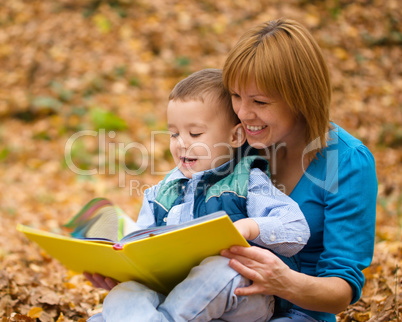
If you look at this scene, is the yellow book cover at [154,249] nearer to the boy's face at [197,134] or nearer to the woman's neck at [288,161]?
the boy's face at [197,134]

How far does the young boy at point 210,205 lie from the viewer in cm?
172

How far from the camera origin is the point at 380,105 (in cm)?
665

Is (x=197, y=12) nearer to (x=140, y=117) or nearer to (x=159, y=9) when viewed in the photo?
(x=159, y=9)

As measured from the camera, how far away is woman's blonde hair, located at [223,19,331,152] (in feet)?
6.39

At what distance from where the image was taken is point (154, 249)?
1.68 m

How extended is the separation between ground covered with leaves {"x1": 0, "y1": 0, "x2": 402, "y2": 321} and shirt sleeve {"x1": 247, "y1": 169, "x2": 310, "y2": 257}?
1.93m

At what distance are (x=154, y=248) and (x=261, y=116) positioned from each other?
76 centimetres

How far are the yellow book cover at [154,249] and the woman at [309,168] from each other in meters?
0.13

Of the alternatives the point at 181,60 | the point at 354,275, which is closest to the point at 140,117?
the point at 181,60

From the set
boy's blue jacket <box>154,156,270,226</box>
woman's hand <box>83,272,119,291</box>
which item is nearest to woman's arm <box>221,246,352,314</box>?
boy's blue jacket <box>154,156,270,226</box>

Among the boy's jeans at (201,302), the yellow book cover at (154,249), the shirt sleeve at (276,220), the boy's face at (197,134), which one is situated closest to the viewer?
the yellow book cover at (154,249)

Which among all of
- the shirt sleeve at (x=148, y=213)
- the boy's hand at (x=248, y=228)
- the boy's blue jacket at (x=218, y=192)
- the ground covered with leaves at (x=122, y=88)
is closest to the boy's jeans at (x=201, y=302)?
the boy's hand at (x=248, y=228)

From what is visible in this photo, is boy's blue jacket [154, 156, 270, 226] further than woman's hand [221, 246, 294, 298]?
Yes

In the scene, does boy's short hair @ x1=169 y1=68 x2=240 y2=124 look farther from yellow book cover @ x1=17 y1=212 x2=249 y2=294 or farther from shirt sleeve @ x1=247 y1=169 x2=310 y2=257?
yellow book cover @ x1=17 y1=212 x2=249 y2=294
